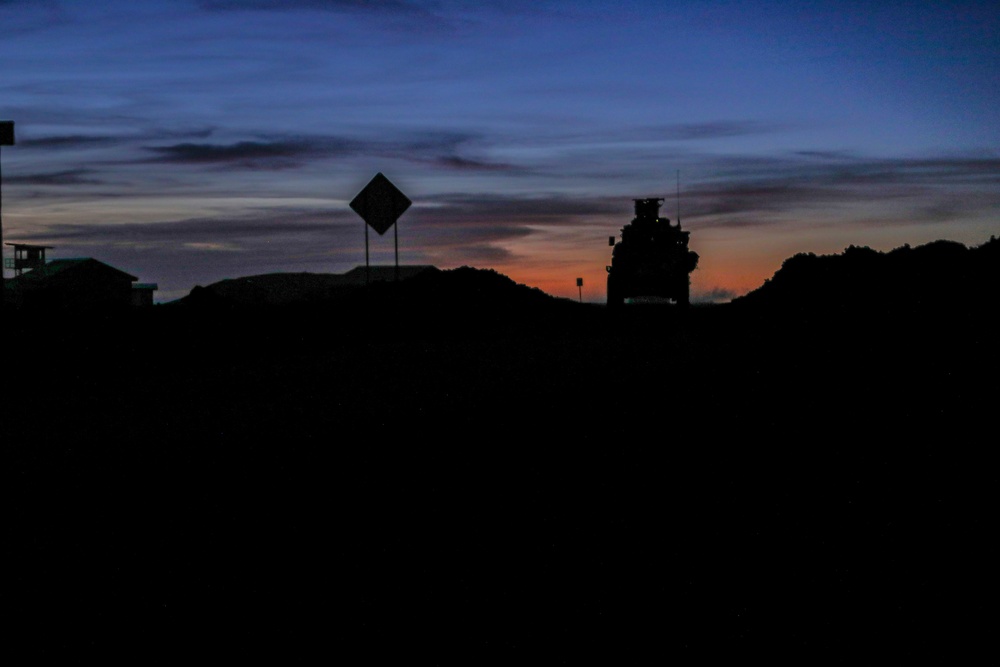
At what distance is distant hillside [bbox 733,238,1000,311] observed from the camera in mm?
15797

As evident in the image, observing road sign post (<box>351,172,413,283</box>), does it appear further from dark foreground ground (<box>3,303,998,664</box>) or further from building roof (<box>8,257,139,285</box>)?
building roof (<box>8,257,139,285</box>)

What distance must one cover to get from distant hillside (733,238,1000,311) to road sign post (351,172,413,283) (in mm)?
8887

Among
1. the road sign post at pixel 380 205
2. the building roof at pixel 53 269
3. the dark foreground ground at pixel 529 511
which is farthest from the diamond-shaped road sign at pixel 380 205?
the building roof at pixel 53 269

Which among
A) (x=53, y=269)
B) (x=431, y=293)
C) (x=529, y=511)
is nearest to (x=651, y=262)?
(x=431, y=293)

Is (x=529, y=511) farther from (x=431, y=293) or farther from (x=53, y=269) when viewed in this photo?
(x=53, y=269)

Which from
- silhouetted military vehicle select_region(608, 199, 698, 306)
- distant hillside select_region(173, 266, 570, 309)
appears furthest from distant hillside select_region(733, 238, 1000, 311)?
distant hillside select_region(173, 266, 570, 309)

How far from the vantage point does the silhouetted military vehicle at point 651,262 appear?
112 feet

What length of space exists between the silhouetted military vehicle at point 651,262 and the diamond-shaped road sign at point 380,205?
Answer: 913 centimetres

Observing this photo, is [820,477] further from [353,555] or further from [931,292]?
[931,292]

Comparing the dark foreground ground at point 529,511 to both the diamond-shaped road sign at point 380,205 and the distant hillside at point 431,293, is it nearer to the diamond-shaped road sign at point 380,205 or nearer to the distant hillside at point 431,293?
the diamond-shaped road sign at point 380,205

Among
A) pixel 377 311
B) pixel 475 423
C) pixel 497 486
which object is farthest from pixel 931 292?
pixel 377 311

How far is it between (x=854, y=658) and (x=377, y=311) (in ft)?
77.8

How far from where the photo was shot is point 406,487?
26.1 ft

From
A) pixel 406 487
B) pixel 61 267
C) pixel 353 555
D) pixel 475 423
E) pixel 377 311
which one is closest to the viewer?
pixel 353 555
